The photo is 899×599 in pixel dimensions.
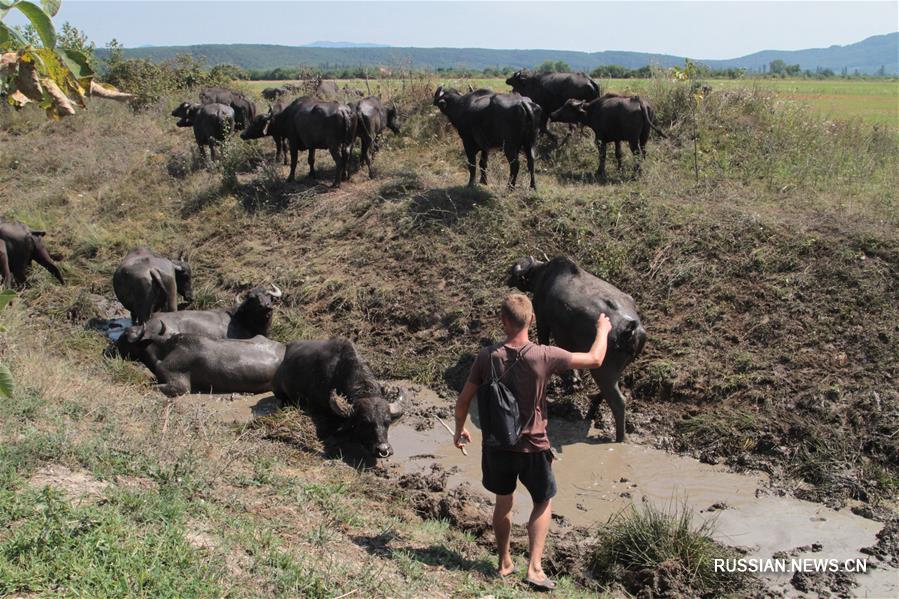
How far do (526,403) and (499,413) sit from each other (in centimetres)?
20

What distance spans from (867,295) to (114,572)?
26.4 ft

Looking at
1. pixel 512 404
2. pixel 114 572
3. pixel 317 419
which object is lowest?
pixel 317 419

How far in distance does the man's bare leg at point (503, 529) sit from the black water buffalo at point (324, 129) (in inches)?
382

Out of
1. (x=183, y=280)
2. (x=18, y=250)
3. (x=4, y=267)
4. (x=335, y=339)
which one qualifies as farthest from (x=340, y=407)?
(x=18, y=250)

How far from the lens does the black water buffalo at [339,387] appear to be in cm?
750

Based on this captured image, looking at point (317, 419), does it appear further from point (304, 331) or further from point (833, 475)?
point (833, 475)

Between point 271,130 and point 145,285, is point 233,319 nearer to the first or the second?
point 145,285

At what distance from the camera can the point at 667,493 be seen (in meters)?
6.86

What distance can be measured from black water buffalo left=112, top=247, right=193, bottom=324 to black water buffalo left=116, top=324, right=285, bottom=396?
123 cm

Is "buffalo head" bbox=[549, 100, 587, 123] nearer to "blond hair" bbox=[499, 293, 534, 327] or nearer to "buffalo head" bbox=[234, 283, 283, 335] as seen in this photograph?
"buffalo head" bbox=[234, 283, 283, 335]

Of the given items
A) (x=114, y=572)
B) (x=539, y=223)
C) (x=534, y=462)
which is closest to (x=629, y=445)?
(x=534, y=462)

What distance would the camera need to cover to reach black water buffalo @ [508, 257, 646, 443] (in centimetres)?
773

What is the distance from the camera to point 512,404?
480cm

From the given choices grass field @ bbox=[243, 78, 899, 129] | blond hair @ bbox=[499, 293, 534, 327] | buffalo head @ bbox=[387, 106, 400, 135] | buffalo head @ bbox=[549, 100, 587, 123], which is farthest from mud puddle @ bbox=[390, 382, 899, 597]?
grass field @ bbox=[243, 78, 899, 129]
